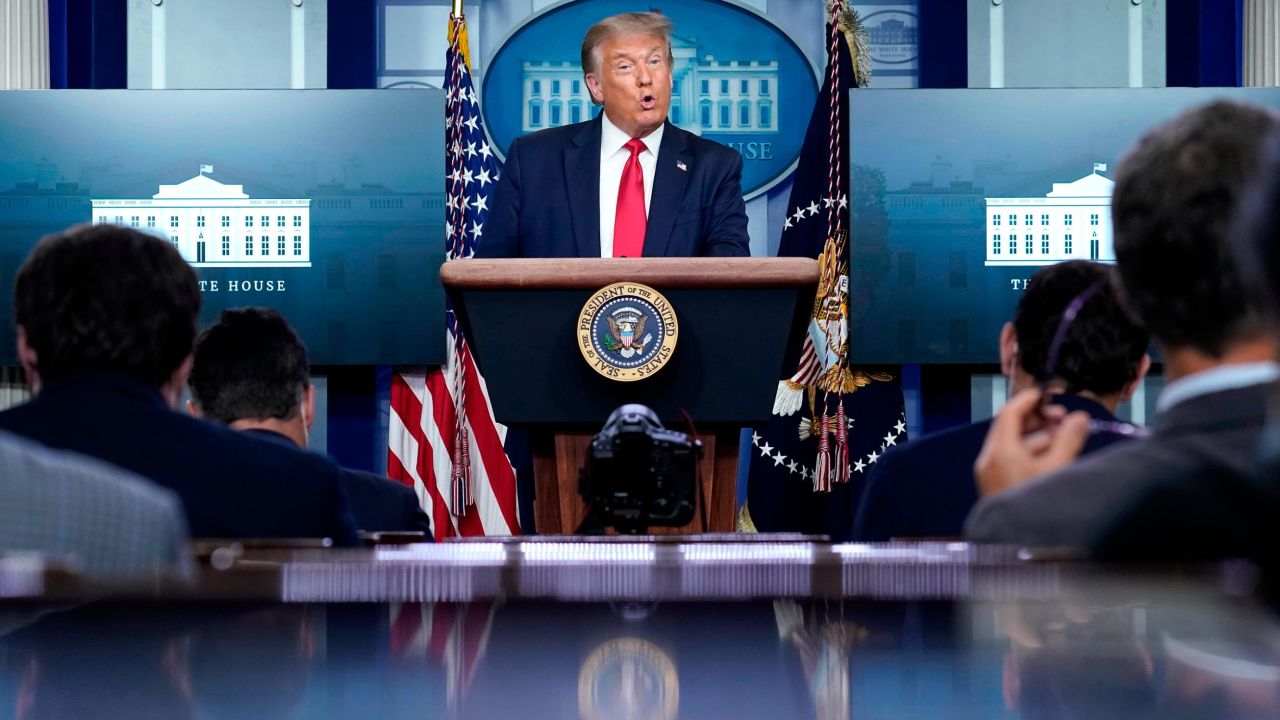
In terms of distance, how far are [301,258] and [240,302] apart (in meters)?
0.30

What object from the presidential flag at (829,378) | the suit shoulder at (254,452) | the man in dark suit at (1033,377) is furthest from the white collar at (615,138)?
the suit shoulder at (254,452)

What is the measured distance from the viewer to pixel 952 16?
240 inches

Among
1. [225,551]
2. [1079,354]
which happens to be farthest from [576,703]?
[1079,354]

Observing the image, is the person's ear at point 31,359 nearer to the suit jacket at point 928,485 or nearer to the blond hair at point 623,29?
the suit jacket at point 928,485

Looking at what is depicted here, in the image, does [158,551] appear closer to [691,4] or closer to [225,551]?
[225,551]

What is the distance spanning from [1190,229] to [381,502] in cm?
176

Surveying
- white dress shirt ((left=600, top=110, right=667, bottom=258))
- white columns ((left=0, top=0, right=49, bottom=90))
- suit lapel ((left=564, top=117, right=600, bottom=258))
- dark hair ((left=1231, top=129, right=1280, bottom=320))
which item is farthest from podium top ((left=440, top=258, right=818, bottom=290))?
white columns ((left=0, top=0, right=49, bottom=90))

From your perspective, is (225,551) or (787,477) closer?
(225,551)

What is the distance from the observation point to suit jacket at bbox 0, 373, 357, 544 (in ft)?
3.66

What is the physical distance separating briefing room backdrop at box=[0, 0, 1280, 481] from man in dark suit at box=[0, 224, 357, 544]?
4.88 meters

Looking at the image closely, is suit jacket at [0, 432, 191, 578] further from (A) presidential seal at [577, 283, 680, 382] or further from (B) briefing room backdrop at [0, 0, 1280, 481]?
(B) briefing room backdrop at [0, 0, 1280, 481]

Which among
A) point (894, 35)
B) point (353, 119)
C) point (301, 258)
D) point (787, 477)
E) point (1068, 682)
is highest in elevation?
point (894, 35)

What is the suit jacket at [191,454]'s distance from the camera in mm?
1116

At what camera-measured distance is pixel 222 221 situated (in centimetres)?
543
